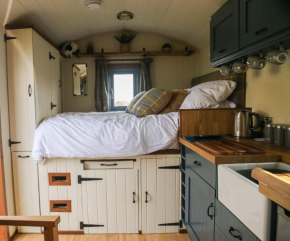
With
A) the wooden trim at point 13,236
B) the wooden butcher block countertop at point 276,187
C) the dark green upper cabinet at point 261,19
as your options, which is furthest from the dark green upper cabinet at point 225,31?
the wooden trim at point 13,236

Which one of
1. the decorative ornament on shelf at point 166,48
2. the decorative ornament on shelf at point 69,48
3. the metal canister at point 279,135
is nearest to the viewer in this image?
the metal canister at point 279,135

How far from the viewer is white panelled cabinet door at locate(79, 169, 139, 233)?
2.05 meters

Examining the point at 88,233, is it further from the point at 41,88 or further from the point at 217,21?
the point at 217,21

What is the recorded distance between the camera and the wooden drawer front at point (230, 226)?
88 centimetres

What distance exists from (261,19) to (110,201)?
76.2 inches

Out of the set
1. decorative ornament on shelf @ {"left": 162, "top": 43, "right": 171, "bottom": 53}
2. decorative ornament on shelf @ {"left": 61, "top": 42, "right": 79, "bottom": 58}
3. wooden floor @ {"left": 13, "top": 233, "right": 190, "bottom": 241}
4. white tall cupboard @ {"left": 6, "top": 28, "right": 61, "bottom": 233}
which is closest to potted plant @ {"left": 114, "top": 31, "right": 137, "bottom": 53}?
decorative ornament on shelf @ {"left": 162, "top": 43, "right": 171, "bottom": 53}

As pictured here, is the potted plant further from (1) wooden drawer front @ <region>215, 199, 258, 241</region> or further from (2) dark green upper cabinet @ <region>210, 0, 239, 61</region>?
(1) wooden drawer front @ <region>215, 199, 258, 241</region>

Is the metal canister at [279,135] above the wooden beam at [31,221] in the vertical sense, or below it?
above

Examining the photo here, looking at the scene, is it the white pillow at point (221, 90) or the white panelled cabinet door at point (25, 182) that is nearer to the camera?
the white pillow at point (221, 90)

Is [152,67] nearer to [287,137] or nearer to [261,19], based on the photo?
[261,19]

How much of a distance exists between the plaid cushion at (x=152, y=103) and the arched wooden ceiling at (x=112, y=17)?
0.99 meters

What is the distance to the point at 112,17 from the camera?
274 centimetres

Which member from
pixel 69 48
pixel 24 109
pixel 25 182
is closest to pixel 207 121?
pixel 24 109

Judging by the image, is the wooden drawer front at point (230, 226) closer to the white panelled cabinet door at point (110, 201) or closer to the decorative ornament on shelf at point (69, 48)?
the white panelled cabinet door at point (110, 201)
